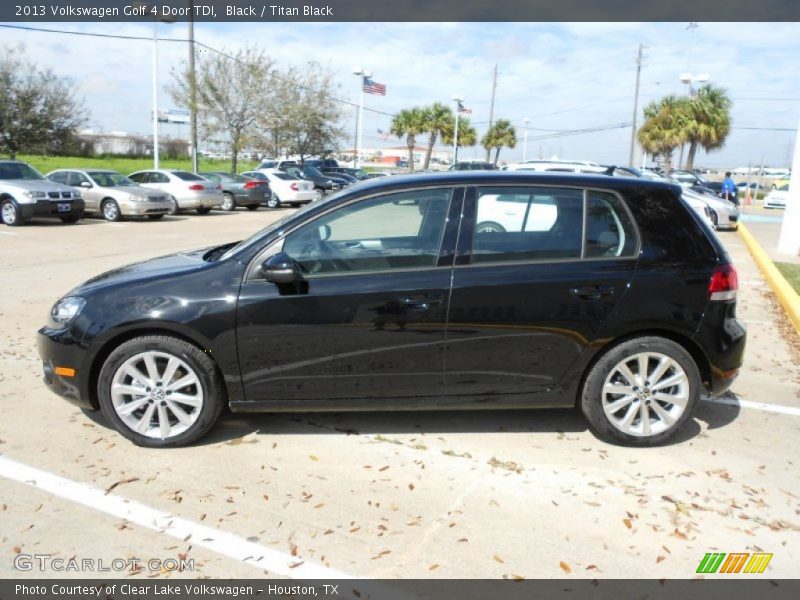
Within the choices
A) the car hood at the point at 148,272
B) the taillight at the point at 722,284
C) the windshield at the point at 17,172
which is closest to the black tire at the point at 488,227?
the taillight at the point at 722,284

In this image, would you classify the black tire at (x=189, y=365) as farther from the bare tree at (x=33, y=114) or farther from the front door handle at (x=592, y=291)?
the bare tree at (x=33, y=114)

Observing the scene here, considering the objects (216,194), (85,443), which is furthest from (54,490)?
(216,194)

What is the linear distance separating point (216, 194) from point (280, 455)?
19.4 meters

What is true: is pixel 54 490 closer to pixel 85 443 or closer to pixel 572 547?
pixel 85 443

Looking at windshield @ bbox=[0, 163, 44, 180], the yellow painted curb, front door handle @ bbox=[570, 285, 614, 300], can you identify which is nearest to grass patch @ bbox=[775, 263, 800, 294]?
the yellow painted curb

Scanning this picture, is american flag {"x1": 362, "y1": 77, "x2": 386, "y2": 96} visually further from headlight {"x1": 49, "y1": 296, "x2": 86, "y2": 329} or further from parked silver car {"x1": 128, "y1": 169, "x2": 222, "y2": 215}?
headlight {"x1": 49, "y1": 296, "x2": 86, "y2": 329}

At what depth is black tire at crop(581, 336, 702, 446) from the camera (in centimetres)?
413

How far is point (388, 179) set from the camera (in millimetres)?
4340

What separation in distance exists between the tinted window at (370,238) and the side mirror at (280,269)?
0.16 m

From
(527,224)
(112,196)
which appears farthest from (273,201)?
(527,224)

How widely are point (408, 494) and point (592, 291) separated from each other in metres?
1.65

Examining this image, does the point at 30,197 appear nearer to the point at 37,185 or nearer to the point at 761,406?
the point at 37,185

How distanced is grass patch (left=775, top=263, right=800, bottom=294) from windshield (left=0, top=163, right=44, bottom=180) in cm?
1754

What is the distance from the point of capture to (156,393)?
161 inches
